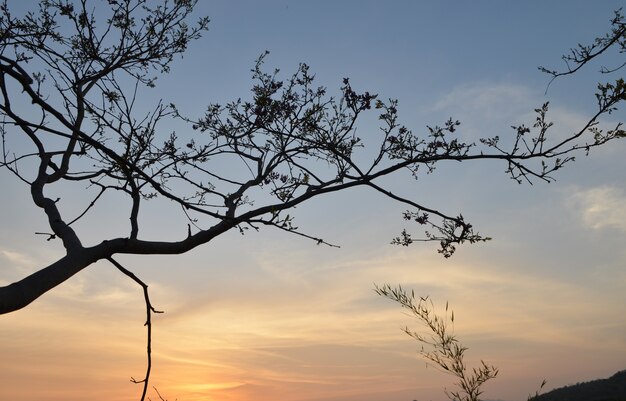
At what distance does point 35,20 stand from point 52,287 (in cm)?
494

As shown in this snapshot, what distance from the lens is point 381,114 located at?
7918 mm

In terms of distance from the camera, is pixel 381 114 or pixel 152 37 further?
pixel 152 37

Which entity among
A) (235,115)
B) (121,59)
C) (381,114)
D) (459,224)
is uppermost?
(121,59)

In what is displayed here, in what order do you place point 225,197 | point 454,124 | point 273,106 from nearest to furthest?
1. point 454,124
2. point 273,106
3. point 225,197

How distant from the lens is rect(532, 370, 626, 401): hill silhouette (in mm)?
17750

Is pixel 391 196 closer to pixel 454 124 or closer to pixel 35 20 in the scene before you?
pixel 454 124

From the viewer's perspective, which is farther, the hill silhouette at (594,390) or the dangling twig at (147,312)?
the hill silhouette at (594,390)

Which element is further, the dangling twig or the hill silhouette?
the hill silhouette

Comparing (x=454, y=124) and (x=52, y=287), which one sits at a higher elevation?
(x=454, y=124)

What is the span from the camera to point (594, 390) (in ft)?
61.1

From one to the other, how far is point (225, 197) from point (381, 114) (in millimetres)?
2821

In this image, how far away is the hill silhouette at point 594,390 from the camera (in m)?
17.8

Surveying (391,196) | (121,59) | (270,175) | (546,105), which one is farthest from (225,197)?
(546,105)

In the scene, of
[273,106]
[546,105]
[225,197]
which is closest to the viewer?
[546,105]
